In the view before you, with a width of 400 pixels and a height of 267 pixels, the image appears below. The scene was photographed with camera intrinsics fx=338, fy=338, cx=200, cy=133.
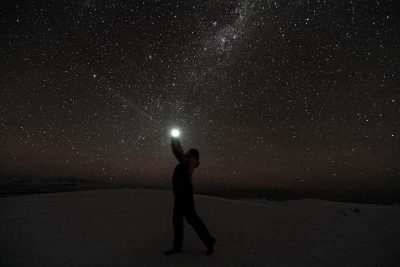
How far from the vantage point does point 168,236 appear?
7578mm

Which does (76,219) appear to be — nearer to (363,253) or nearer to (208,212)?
(208,212)

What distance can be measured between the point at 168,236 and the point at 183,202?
182 centimetres

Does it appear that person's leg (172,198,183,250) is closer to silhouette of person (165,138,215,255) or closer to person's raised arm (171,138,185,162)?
silhouette of person (165,138,215,255)

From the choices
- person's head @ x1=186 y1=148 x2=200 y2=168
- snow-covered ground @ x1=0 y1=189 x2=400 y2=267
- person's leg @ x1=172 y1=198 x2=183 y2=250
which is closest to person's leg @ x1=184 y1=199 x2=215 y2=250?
person's leg @ x1=172 y1=198 x2=183 y2=250

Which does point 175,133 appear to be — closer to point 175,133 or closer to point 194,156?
point 175,133

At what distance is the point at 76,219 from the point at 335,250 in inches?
260

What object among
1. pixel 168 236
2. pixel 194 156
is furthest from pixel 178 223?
pixel 168 236

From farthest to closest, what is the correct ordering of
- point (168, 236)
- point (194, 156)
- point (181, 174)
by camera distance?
point (168, 236) → point (194, 156) → point (181, 174)

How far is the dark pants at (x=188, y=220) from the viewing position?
20.0ft

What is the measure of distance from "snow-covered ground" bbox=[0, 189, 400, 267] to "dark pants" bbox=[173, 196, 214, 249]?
0.95ft

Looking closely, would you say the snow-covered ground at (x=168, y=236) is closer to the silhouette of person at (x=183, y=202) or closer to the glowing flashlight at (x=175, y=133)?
the silhouette of person at (x=183, y=202)

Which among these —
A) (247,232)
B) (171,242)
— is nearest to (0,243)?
(171,242)

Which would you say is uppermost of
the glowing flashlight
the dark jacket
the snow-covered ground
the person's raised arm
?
the glowing flashlight

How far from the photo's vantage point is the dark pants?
20.0 ft
